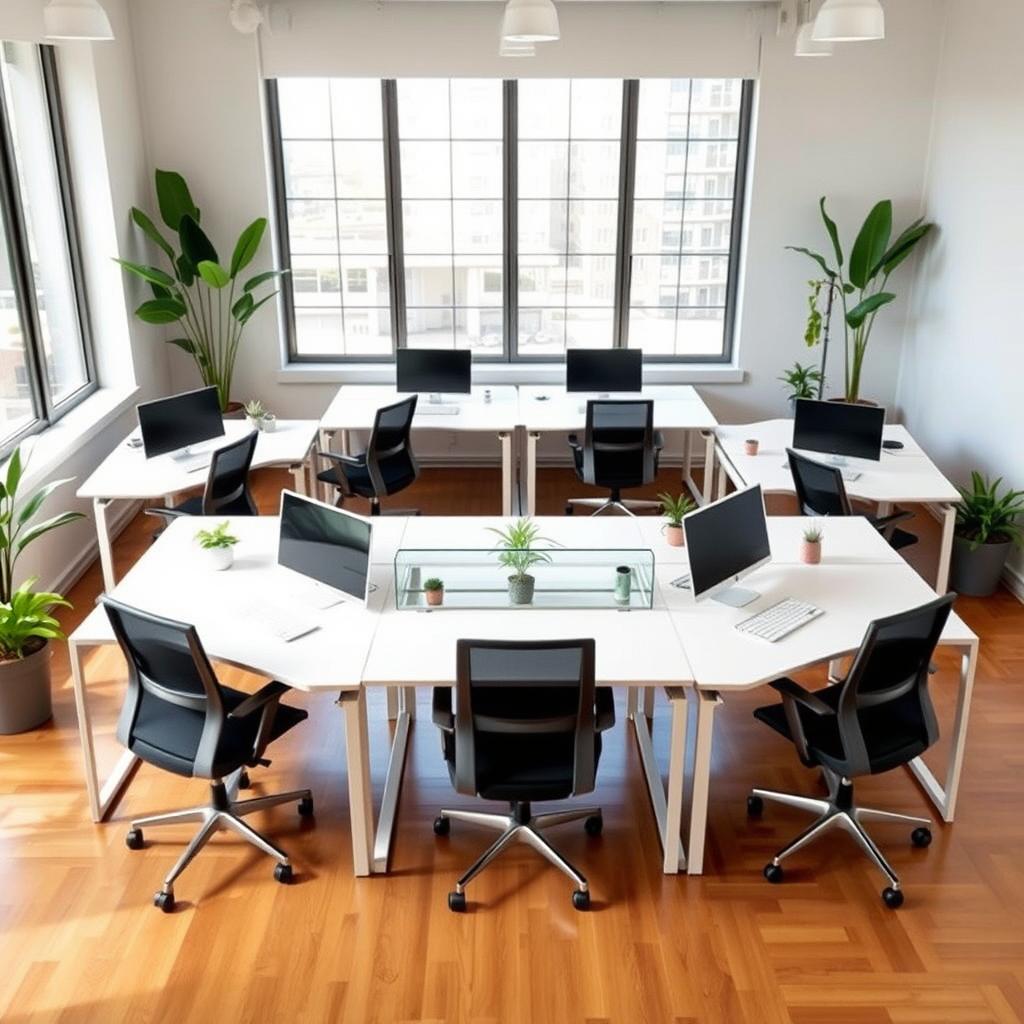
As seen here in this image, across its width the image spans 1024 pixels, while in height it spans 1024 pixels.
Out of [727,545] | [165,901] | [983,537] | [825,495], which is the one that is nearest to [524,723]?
[727,545]

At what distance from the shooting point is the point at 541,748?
12.3 ft

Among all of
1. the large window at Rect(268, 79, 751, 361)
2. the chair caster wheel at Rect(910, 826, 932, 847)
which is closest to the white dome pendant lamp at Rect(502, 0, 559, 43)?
the large window at Rect(268, 79, 751, 361)

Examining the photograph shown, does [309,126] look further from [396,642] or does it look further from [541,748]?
[541,748]

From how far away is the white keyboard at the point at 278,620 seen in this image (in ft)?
13.4

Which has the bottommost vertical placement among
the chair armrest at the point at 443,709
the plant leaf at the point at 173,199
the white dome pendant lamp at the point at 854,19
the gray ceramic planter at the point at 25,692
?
the gray ceramic planter at the point at 25,692

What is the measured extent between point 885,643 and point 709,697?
0.62 meters

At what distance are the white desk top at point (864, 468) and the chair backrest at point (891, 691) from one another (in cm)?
201

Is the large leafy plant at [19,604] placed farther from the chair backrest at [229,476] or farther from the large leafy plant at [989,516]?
the large leafy plant at [989,516]

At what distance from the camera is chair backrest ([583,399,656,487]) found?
265 inches

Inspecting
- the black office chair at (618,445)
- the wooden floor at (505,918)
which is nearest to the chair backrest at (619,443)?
the black office chair at (618,445)

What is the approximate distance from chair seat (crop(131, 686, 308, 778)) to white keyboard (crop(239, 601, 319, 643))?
0.29 m

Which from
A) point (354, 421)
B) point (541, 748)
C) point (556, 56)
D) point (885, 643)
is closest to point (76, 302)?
point (354, 421)

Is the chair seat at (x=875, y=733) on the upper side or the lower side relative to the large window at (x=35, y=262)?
lower

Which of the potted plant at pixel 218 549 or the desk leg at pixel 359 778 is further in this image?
the potted plant at pixel 218 549
